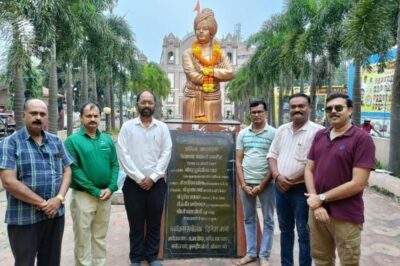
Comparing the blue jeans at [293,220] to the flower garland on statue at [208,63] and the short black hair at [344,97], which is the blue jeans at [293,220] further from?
the flower garland on statue at [208,63]

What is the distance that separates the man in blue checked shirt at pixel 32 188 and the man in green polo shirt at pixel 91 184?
34 cm

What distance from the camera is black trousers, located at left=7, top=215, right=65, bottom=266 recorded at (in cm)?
262

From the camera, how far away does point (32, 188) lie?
8.64ft

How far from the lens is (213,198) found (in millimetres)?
4094

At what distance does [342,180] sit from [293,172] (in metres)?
0.68

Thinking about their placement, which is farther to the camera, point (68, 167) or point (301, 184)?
point (301, 184)

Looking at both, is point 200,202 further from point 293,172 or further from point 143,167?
point 293,172

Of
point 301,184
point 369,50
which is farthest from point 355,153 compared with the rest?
point 369,50

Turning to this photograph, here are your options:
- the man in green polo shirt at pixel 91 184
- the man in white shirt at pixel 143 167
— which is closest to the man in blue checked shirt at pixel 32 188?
the man in green polo shirt at pixel 91 184

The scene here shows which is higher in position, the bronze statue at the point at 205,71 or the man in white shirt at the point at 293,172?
the bronze statue at the point at 205,71

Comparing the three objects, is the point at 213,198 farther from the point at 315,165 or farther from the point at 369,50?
the point at 369,50

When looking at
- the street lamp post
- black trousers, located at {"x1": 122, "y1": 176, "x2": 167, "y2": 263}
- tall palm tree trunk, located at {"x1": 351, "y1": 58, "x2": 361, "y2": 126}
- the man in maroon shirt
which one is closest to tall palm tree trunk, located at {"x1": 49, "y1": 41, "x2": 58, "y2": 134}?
the street lamp post

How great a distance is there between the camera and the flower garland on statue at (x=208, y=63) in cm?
524

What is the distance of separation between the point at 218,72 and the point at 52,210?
3146 millimetres
